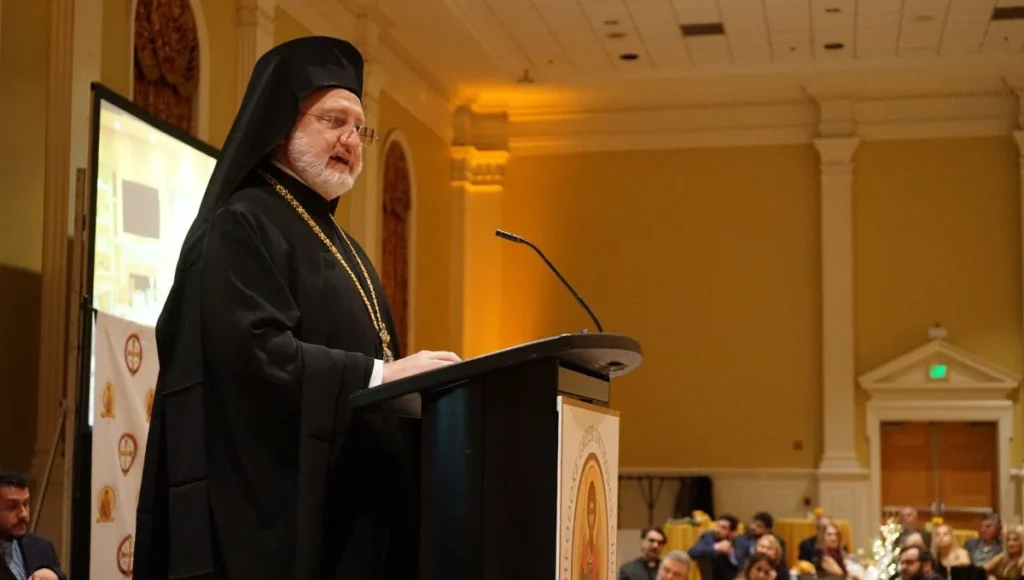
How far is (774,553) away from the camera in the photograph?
11.0 m

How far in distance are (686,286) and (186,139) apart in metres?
9.82

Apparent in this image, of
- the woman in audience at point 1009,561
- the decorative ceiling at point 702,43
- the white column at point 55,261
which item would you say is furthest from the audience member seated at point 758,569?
the decorative ceiling at point 702,43

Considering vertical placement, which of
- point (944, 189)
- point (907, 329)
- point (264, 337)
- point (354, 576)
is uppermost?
point (944, 189)

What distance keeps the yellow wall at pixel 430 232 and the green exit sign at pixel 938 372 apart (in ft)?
19.2

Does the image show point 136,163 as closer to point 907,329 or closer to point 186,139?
point 186,139

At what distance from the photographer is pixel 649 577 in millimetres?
11180

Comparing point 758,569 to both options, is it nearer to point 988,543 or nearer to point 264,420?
point 988,543

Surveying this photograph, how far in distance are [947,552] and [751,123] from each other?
652 centimetres

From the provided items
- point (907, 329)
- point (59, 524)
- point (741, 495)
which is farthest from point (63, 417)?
point (907, 329)

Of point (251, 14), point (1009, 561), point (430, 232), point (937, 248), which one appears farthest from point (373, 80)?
point (1009, 561)

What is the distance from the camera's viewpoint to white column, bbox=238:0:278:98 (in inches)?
429

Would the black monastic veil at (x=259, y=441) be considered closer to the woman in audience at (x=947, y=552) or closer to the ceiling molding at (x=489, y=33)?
the woman in audience at (x=947, y=552)

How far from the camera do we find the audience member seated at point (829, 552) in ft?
40.4

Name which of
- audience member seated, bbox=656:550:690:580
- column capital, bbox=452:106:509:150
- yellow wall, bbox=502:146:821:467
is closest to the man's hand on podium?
audience member seated, bbox=656:550:690:580
